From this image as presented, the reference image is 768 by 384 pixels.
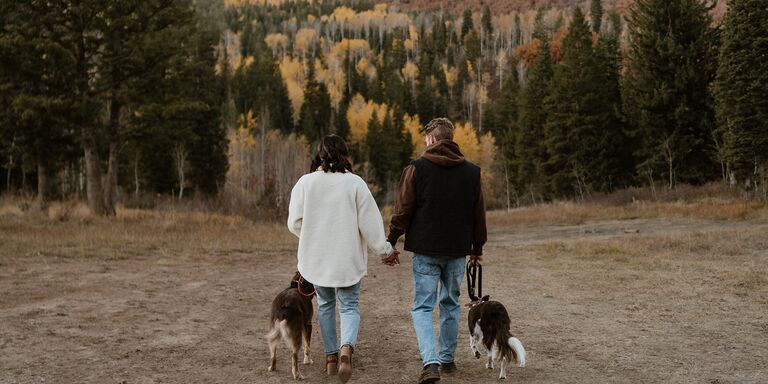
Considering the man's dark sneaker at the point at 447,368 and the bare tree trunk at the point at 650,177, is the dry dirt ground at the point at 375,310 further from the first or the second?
the bare tree trunk at the point at 650,177

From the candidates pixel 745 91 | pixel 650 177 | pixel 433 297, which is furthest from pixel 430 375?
pixel 650 177

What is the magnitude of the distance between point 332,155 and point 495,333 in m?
2.25

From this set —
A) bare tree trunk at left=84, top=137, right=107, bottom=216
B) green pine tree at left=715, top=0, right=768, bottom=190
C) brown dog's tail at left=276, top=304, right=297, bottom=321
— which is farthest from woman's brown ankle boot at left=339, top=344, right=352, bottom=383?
green pine tree at left=715, top=0, right=768, bottom=190

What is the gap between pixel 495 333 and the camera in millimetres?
5859

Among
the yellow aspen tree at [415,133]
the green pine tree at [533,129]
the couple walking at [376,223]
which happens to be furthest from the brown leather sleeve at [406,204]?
the yellow aspen tree at [415,133]

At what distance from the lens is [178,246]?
16.4 m

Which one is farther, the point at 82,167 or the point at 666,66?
the point at 82,167

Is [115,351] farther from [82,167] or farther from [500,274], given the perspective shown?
[82,167]

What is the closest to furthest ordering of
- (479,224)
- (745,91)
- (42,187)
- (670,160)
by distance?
(479,224)
(42,187)
(745,91)
(670,160)

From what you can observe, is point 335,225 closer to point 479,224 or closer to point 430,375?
point 479,224

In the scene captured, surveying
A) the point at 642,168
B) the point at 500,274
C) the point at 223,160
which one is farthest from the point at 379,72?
the point at 500,274

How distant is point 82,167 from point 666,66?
38644 mm

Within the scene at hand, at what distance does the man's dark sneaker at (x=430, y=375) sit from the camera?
5.27 metres

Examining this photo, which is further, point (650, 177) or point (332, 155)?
point (650, 177)
